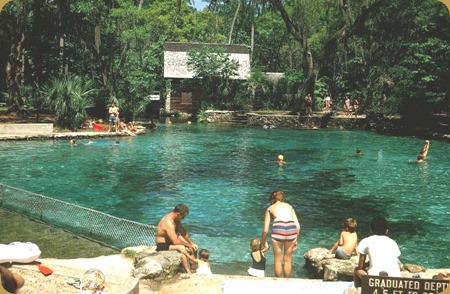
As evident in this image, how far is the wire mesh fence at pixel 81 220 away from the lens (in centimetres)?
1159

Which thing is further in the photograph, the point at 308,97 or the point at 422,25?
the point at 308,97

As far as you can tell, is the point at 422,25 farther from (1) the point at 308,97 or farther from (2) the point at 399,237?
(2) the point at 399,237

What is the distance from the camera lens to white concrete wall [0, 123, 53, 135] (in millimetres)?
30672

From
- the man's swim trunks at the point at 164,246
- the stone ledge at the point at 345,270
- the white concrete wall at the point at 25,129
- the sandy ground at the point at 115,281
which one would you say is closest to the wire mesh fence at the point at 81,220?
the man's swim trunks at the point at 164,246

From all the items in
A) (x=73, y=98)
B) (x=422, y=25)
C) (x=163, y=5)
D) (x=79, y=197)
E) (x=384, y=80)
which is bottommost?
(x=79, y=197)

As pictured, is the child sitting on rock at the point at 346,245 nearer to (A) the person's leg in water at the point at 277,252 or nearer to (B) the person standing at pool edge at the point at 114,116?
(A) the person's leg in water at the point at 277,252

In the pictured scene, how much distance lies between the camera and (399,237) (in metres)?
13.3

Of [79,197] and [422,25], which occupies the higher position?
[422,25]

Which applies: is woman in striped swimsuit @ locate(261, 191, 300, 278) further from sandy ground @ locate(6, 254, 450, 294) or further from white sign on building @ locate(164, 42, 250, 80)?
white sign on building @ locate(164, 42, 250, 80)

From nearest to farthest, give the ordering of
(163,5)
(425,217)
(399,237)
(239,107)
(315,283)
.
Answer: (315,283)
(399,237)
(425,217)
(239,107)
(163,5)

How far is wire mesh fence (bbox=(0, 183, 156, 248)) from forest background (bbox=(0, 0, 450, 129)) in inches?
761

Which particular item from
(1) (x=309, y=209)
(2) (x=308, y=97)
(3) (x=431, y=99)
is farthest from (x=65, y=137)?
(3) (x=431, y=99)

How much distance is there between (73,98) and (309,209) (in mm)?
21886

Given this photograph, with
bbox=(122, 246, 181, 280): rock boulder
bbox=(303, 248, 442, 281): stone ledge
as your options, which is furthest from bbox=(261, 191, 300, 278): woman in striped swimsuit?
bbox=(122, 246, 181, 280): rock boulder
